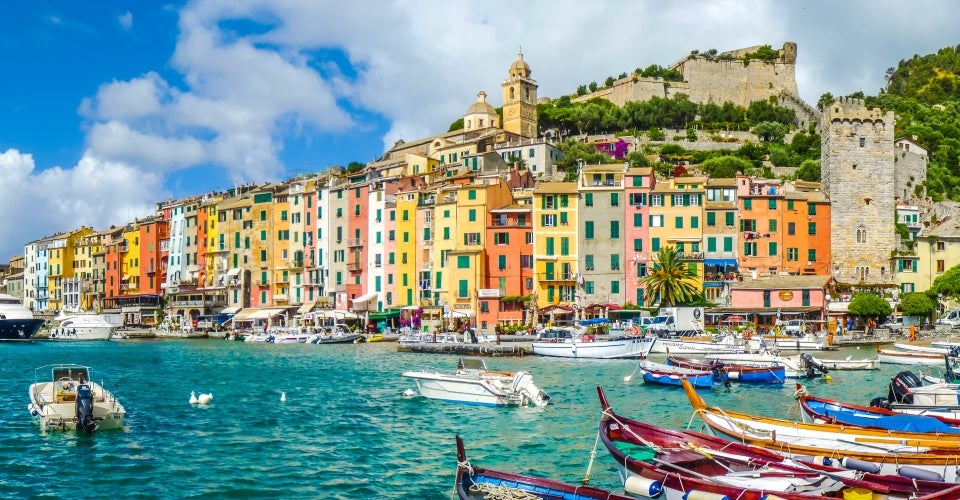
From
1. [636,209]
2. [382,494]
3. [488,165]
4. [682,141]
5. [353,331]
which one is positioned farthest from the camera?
[682,141]

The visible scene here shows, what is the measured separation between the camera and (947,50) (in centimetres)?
14262

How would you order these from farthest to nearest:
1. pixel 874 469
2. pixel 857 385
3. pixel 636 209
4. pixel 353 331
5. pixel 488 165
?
pixel 488 165 → pixel 353 331 → pixel 636 209 → pixel 857 385 → pixel 874 469

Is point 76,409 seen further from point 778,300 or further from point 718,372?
point 778,300

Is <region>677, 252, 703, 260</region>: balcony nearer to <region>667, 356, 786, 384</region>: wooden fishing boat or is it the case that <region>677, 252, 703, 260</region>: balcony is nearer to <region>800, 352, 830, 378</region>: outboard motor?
<region>800, 352, 830, 378</region>: outboard motor

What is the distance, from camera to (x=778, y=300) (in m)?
64.6

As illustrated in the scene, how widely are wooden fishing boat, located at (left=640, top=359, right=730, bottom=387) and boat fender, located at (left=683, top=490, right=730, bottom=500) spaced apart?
22.6 m

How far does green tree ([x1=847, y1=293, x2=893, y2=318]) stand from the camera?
64062mm

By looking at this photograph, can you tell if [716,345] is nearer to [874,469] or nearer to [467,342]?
[467,342]

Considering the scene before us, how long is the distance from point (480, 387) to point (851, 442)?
51.6 feet

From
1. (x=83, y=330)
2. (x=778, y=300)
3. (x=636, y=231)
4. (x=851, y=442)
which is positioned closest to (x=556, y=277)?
(x=636, y=231)

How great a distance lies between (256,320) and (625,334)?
42.1 meters

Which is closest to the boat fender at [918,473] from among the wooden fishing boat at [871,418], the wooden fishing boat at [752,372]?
the wooden fishing boat at [871,418]

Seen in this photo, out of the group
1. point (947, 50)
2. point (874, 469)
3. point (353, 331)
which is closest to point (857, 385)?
point (874, 469)

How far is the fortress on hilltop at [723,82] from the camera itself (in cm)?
12403
